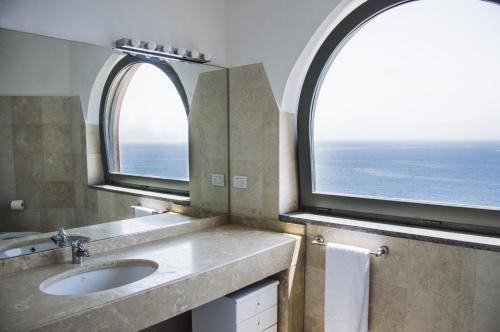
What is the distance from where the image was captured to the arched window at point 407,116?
1.91m

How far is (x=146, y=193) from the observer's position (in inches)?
93.2

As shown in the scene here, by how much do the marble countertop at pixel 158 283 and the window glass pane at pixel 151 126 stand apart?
0.48m

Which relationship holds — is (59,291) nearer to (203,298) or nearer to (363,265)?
(203,298)

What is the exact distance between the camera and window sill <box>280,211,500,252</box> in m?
1.81

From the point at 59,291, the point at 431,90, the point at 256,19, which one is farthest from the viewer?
the point at 256,19

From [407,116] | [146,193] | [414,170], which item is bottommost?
[146,193]

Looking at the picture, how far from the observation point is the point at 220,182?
9.05 feet

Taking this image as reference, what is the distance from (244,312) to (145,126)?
124cm

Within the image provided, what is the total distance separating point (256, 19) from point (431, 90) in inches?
46.9

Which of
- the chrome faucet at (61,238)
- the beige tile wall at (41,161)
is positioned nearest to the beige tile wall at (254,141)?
the beige tile wall at (41,161)

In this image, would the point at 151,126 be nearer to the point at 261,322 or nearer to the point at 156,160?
the point at 156,160

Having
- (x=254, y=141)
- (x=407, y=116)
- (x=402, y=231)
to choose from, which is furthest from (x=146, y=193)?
(x=407, y=116)

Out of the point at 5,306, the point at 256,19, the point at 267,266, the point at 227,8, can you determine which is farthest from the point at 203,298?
the point at 227,8

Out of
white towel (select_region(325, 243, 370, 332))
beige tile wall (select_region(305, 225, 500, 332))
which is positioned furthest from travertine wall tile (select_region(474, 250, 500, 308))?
white towel (select_region(325, 243, 370, 332))
